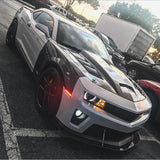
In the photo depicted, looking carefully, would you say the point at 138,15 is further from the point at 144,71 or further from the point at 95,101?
the point at 95,101

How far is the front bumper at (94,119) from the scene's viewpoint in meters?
2.21

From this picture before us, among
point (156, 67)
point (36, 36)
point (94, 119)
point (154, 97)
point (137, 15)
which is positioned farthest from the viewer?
point (137, 15)

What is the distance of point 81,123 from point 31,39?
7.70ft

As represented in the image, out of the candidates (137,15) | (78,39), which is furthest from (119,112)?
(137,15)

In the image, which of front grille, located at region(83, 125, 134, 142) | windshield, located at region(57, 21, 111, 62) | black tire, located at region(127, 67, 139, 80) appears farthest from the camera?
black tire, located at region(127, 67, 139, 80)

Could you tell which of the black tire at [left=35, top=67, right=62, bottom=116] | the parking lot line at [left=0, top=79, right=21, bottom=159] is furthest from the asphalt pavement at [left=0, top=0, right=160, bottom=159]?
the black tire at [left=35, top=67, right=62, bottom=116]

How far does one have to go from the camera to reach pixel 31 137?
2.37 meters

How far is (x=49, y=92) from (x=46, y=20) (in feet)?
6.41

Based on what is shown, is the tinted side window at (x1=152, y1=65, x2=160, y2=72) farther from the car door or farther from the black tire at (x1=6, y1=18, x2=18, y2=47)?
the black tire at (x1=6, y1=18, x2=18, y2=47)

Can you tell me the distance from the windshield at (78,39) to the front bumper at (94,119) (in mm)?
1358

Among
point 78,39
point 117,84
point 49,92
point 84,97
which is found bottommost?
point 49,92

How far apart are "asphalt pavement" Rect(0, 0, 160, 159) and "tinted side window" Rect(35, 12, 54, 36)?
1.21 m

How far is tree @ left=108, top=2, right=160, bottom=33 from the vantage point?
37219 mm

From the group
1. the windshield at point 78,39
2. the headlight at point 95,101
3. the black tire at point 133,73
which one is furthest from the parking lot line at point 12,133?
the black tire at point 133,73
